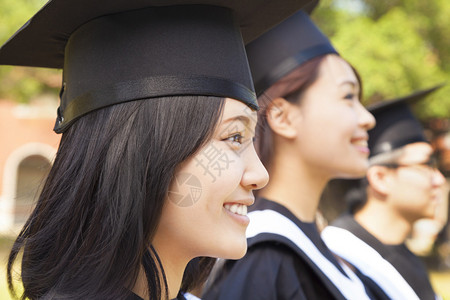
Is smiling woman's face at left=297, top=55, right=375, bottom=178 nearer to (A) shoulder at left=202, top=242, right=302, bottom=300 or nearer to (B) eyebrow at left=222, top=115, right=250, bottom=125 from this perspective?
(A) shoulder at left=202, top=242, right=302, bottom=300

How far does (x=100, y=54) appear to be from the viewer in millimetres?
1356

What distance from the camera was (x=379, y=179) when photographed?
3.24m

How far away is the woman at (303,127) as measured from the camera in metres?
2.07

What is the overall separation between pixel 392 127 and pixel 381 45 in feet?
23.6

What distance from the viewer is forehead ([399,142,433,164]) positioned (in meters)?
3.28

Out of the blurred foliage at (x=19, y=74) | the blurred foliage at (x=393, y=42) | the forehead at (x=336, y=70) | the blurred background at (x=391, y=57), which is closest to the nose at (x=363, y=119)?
the forehead at (x=336, y=70)

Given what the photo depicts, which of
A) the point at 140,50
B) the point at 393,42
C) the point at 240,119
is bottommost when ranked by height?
the point at 393,42

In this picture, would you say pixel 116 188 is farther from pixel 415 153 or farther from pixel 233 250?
pixel 415 153

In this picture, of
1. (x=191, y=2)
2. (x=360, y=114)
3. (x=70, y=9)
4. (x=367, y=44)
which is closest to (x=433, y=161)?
(x=360, y=114)

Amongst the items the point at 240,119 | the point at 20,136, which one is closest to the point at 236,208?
the point at 240,119

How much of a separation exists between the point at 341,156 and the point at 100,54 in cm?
111

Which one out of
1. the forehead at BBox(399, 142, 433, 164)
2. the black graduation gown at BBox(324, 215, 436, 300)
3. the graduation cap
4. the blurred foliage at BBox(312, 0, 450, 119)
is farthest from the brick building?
the graduation cap

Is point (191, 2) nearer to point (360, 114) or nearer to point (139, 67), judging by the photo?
point (139, 67)

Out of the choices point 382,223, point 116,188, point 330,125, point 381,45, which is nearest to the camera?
point 116,188
